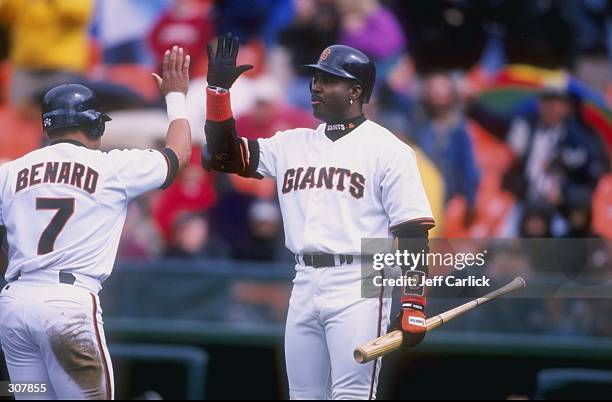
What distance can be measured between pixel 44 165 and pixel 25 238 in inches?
13.0

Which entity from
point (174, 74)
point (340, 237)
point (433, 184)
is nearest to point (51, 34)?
point (433, 184)

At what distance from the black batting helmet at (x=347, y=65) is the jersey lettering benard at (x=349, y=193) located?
248mm

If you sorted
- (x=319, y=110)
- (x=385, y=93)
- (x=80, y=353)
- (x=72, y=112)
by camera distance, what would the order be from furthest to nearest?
(x=385, y=93)
(x=319, y=110)
(x=72, y=112)
(x=80, y=353)

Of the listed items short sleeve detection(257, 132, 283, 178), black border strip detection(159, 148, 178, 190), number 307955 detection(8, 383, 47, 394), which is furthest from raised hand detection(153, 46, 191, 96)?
number 307955 detection(8, 383, 47, 394)

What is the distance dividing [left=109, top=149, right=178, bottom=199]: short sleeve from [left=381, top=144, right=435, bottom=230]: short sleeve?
0.96m

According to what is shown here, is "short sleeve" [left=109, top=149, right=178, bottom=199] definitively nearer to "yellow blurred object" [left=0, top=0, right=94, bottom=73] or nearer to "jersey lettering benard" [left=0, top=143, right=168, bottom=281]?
"jersey lettering benard" [left=0, top=143, right=168, bottom=281]

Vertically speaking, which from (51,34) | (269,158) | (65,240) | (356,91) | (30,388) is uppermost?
(51,34)

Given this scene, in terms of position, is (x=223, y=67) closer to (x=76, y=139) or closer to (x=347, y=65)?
(x=347, y=65)

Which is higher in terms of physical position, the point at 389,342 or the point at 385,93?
the point at 385,93

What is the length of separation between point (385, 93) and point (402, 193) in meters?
3.79

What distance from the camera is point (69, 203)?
5.56 metres

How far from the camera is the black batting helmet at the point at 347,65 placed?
5844mm

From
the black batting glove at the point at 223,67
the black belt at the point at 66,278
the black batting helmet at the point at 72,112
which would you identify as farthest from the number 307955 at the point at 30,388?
the black batting glove at the point at 223,67

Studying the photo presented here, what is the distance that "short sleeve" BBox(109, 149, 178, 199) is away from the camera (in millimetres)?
5668
